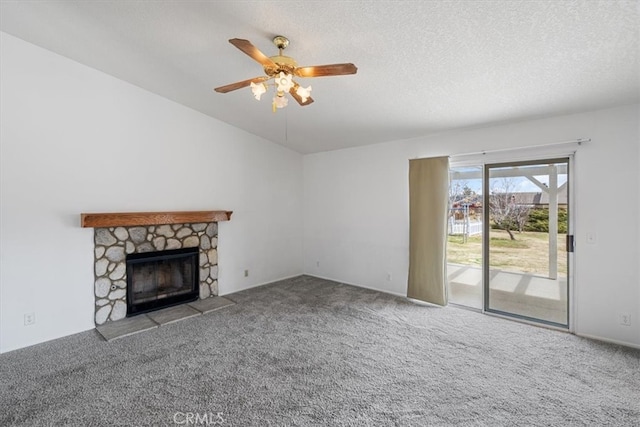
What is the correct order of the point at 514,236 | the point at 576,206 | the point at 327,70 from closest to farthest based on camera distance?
the point at 327,70, the point at 576,206, the point at 514,236

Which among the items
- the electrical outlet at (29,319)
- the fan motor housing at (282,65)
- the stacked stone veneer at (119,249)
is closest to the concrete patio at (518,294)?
the fan motor housing at (282,65)

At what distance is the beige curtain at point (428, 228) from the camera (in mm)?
3930

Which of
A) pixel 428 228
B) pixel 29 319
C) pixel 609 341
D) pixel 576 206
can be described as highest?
pixel 576 206

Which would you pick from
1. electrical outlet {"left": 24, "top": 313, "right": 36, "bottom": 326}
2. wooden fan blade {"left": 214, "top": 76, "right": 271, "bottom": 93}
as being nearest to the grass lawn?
wooden fan blade {"left": 214, "top": 76, "right": 271, "bottom": 93}

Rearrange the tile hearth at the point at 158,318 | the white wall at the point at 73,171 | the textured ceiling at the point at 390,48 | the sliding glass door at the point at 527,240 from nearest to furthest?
the textured ceiling at the point at 390,48 < the white wall at the point at 73,171 < the tile hearth at the point at 158,318 < the sliding glass door at the point at 527,240

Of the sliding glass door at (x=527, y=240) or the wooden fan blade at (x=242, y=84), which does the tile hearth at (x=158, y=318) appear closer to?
the wooden fan blade at (x=242, y=84)

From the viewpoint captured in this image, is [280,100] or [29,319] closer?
[280,100]

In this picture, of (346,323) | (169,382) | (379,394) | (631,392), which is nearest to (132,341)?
(169,382)

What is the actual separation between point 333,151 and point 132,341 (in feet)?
13.7

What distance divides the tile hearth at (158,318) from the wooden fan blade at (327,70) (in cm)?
328

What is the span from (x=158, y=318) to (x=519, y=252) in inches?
188

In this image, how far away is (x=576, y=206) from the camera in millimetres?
3117

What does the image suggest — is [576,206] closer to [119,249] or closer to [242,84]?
[242,84]

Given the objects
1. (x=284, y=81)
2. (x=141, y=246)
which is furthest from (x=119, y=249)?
(x=284, y=81)
